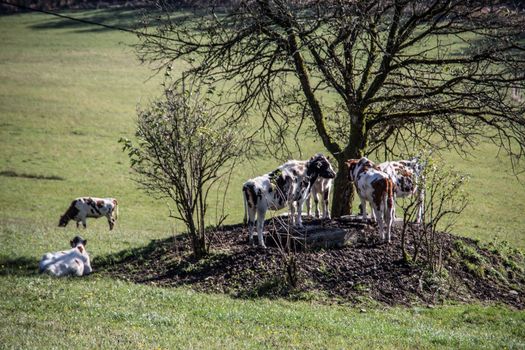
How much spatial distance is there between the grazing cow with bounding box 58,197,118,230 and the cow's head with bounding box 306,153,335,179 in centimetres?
1542

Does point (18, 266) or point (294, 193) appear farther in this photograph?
point (18, 266)

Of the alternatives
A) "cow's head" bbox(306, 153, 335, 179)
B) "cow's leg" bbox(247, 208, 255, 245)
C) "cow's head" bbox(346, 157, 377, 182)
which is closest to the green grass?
"cow's leg" bbox(247, 208, 255, 245)

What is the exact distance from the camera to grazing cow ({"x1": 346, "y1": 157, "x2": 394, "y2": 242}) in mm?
16844

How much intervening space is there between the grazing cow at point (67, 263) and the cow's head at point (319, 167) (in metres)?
6.42

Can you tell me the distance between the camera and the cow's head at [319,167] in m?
17.1

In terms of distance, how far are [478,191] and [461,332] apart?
2697cm

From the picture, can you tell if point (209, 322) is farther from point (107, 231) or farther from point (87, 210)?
point (87, 210)

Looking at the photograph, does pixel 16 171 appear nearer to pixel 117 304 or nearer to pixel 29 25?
pixel 117 304

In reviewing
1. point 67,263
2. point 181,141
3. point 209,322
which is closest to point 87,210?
point 67,263

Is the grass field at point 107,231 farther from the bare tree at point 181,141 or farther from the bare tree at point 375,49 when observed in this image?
the bare tree at point 375,49

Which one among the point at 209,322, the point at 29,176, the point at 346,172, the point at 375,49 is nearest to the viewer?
the point at 209,322

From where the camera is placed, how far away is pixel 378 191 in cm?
1689

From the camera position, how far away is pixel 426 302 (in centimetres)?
1511

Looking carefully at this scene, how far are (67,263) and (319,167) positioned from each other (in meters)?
7.02
